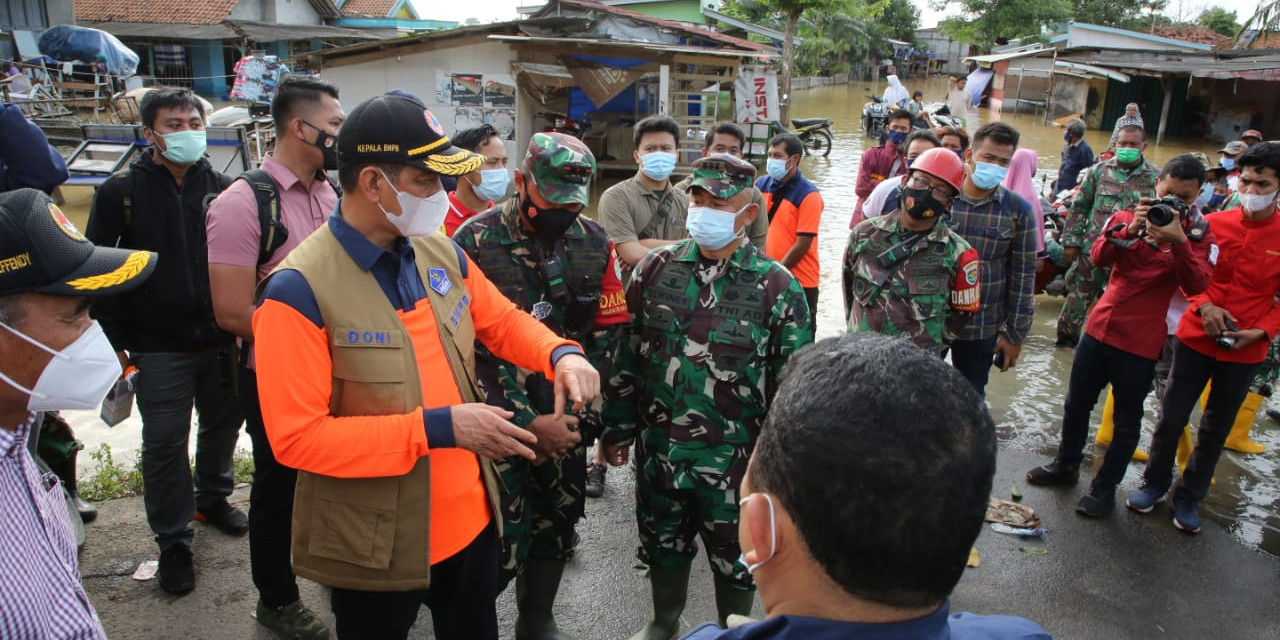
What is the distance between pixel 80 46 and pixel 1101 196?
2258 cm

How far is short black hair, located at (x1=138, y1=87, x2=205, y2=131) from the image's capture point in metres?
3.44

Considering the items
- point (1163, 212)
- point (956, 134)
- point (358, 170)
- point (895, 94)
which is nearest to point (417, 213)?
point (358, 170)

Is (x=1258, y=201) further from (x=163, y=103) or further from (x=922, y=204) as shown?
(x=163, y=103)

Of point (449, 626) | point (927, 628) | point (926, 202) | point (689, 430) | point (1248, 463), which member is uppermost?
point (926, 202)

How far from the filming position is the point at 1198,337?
404 centimetres

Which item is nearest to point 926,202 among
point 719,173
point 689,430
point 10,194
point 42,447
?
point 719,173

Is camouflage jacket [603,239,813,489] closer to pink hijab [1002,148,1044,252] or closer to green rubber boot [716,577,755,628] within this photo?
green rubber boot [716,577,755,628]

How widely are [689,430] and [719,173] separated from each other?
38.4 inches

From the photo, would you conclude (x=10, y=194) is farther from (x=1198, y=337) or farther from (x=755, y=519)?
(x=1198, y=337)

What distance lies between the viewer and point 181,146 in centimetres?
333

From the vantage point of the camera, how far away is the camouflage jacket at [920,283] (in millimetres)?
3648

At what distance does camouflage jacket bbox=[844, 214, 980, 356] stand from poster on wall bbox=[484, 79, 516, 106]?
11.3m

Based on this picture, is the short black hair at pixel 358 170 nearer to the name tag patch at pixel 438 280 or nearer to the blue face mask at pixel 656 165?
the name tag patch at pixel 438 280

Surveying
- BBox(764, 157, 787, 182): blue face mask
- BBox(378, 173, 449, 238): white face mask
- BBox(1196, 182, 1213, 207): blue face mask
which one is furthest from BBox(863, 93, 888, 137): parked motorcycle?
BBox(378, 173, 449, 238): white face mask
